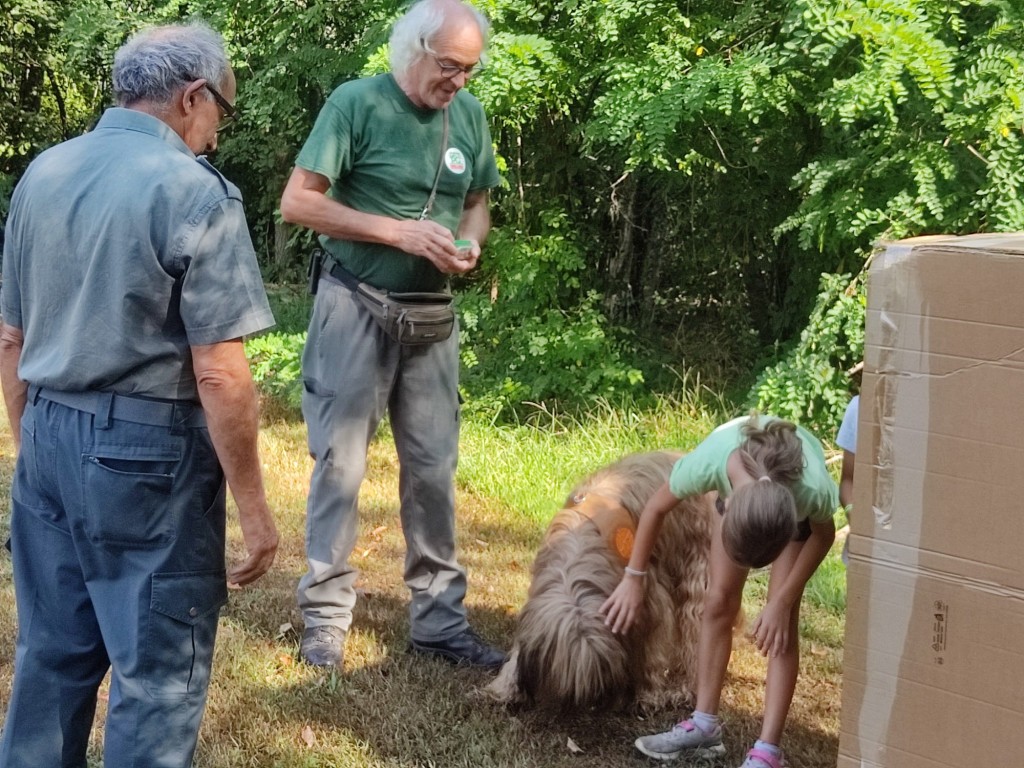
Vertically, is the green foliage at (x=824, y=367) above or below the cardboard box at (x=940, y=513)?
below

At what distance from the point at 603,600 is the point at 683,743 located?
1.59 ft

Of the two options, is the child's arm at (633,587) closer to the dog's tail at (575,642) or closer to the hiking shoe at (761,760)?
the dog's tail at (575,642)

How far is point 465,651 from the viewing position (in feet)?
13.3

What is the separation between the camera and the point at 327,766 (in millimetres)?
3334

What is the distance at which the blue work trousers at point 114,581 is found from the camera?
7.59 feet

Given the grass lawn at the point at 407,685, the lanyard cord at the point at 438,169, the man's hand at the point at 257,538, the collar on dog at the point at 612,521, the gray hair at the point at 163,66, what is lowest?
the grass lawn at the point at 407,685

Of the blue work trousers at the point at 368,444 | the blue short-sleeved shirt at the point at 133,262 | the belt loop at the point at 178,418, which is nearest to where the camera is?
Answer: the blue short-sleeved shirt at the point at 133,262

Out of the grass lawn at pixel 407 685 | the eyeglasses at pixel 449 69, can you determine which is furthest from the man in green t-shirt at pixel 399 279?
the grass lawn at pixel 407 685

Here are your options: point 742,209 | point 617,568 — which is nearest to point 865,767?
point 617,568

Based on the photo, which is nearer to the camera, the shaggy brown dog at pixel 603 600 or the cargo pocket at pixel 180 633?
the cargo pocket at pixel 180 633

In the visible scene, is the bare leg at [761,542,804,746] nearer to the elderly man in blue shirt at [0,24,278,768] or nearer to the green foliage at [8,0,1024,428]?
the elderly man in blue shirt at [0,24,278,768]

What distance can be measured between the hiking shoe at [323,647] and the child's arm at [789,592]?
1.55 meters

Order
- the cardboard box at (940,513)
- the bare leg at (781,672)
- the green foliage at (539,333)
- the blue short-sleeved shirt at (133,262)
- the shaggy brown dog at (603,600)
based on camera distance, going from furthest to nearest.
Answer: the green foliage at (539,333) < the shaggy brown dog at (603,600) < the bare leg at (781,672) < the blue short-sleeved shirt at (133,262) < the cardboard box at (940,513)

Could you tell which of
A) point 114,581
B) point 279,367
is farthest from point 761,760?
point 279,367
